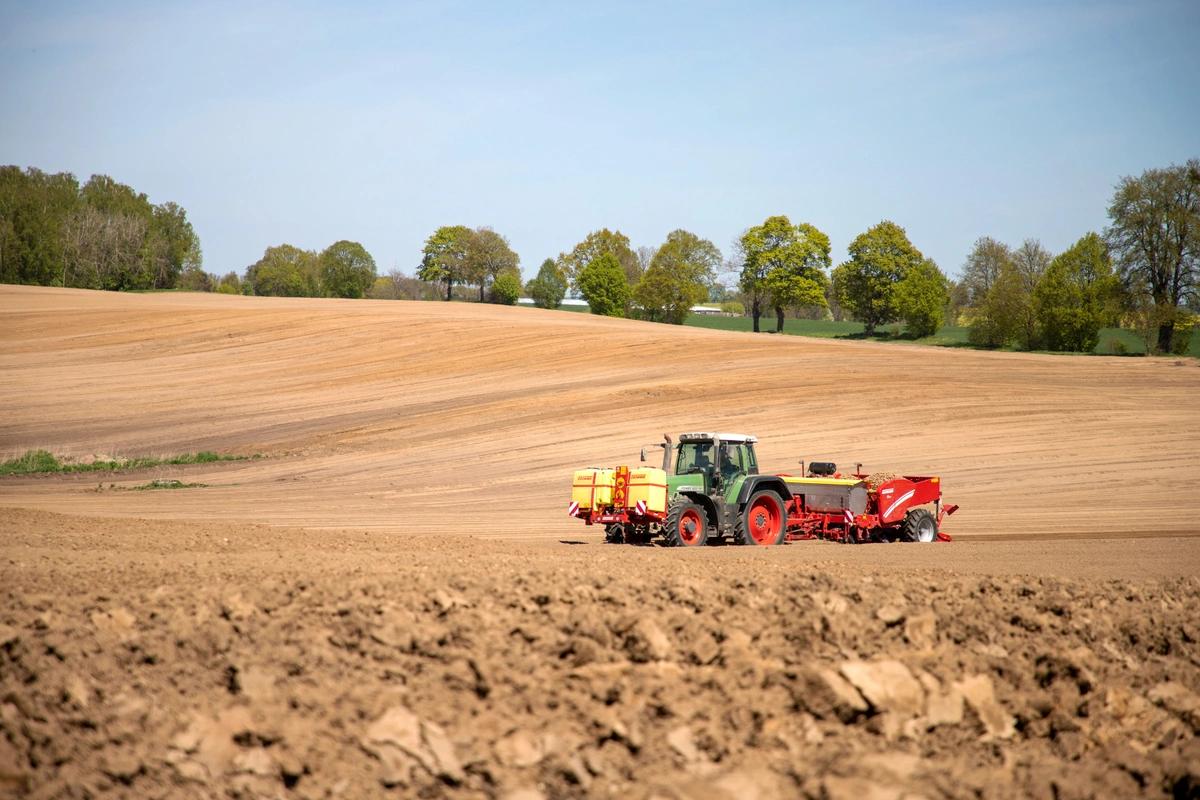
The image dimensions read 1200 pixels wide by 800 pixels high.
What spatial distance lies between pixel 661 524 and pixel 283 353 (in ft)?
102

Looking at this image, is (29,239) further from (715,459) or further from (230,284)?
(715,459)

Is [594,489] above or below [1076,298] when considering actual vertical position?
below

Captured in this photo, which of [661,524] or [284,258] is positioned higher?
[284,258]

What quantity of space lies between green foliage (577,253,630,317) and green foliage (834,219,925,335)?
Answer: 1949 cm

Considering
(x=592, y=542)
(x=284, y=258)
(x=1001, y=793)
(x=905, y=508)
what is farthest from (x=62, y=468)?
(x=284, y=258)

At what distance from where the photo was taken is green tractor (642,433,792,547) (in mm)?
17125

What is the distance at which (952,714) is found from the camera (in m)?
6.84

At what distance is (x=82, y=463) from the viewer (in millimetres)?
28859

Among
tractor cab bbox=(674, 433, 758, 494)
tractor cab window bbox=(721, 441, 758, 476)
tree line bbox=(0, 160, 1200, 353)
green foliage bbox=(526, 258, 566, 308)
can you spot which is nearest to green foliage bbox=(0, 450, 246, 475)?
tractor cab bbox=(674, 433, 758, 494)

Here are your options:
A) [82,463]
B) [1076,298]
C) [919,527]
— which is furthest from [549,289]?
[919,527]

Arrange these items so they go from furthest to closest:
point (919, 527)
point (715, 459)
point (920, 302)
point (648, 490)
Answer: point (920, 302) → point (919, 527) → point (715, 459) → point (648, 490)

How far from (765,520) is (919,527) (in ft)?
9.47

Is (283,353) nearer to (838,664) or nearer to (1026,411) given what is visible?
(1026,411)

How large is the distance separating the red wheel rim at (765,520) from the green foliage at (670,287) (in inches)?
2996
